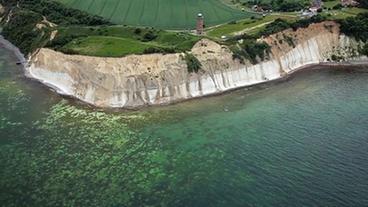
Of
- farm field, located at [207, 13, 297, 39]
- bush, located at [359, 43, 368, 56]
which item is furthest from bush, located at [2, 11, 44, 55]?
bush, located at [359, 43, 368, 56]

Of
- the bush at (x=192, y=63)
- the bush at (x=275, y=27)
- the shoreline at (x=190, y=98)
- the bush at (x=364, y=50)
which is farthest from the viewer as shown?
the bush at (x=364, y=50)


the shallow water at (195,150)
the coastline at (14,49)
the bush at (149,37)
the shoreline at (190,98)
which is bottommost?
the shallow water at (195,150)

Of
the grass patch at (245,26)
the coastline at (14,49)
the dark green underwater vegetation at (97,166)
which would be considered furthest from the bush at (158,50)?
the coastline at (14,49)

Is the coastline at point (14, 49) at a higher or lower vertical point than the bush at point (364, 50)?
higher

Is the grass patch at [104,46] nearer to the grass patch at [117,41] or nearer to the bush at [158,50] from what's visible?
the grass patch at [117,41]

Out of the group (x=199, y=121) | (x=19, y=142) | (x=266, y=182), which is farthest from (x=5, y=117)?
(x=266, y=182)

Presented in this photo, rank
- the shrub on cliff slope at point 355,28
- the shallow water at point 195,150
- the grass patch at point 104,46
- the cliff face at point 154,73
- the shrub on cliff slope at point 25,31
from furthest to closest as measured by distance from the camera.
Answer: the shrub on cliff slope at point 25,31 < the shrub on cliff slope at point 355,28 < the grass patch at point 104,46 < the cliff face at point 154,73 < the shallow water at point 195,150

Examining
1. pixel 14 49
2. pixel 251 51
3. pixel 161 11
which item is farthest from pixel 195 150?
pixel 14 49
